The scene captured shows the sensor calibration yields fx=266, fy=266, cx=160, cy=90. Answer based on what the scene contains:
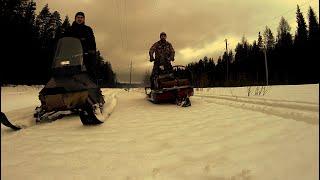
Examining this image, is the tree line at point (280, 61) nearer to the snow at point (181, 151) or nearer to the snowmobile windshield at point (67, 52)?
the snow at point (181, 151)

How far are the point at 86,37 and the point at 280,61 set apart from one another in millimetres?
32889

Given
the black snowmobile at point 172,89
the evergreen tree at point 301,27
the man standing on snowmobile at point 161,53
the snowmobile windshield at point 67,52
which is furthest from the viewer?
the man standing on snowmobile at point 161,53

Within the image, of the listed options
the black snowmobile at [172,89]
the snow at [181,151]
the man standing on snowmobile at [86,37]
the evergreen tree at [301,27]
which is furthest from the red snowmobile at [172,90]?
the snow at [181,151]

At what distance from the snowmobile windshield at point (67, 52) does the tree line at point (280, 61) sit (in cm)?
250

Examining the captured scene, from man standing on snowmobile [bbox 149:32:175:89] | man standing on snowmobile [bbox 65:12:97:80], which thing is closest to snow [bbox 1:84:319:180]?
man standing on snowmobile [bbox 65:12:97:80]

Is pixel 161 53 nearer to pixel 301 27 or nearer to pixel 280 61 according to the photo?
pixel 301 27

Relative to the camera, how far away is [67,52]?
3.65 metres

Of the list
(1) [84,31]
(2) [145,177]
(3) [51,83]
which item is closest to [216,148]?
(2) [145,177]

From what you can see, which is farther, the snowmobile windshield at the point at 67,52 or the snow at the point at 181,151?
the snowmobile windshield at the point at 67,52

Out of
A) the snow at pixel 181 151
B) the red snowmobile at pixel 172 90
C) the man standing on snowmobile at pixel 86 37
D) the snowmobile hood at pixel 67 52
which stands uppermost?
the man standing on snowmobile at pixel 86 37

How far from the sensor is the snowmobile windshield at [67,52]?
3676mm

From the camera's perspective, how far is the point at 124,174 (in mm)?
2201

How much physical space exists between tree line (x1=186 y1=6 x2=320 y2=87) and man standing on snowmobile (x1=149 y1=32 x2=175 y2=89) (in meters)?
0.86

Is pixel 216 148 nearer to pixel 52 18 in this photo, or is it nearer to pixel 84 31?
pixel 84 31
